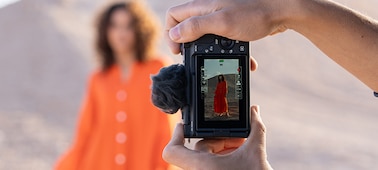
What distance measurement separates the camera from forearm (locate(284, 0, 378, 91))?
142 cm

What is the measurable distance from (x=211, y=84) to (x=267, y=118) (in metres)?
12.1

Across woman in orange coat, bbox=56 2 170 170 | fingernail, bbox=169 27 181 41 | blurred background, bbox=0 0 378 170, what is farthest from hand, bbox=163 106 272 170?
blurred background, bbox=0 0 378 170

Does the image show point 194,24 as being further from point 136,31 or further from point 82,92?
point 82,92

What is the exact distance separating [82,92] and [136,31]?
11.9 m

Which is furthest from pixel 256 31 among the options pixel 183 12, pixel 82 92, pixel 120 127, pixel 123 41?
pixel 82 92

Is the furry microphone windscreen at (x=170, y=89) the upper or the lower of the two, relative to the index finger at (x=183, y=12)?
lower

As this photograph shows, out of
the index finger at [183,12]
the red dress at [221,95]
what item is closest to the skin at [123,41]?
the index finger at [183,12]

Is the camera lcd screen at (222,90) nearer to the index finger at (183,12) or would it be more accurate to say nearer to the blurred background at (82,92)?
the index finger at (183,12)

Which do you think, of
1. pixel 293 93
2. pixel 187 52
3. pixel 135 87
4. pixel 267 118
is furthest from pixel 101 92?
pixel 293 93

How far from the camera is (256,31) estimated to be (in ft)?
4.59

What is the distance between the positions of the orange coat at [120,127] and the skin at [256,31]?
272 cm

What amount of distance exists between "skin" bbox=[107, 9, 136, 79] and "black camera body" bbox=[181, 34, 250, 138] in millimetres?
3058

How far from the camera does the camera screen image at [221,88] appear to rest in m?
1.45

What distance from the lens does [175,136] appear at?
4.84ft
